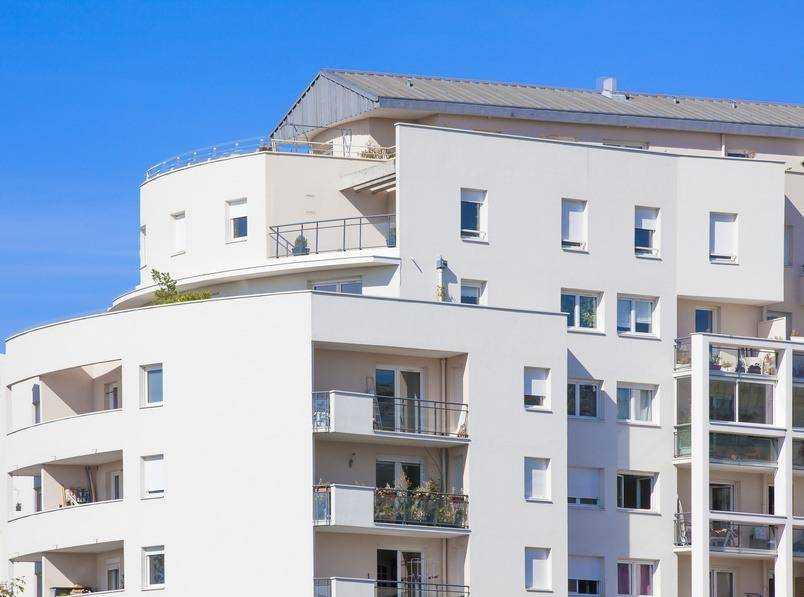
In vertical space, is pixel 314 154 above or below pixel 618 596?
above

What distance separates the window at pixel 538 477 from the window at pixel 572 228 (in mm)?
7350

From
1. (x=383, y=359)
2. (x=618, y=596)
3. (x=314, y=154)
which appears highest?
(x=314, y=154)

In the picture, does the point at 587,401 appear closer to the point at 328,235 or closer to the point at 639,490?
the point at 639,490

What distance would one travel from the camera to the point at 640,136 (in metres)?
80.4

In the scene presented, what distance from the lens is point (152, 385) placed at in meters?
68.6

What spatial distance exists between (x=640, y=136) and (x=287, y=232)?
13.5 metres

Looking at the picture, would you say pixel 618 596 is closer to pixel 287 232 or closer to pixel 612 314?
pixel 612 314

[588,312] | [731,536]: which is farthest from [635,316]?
[731,536]

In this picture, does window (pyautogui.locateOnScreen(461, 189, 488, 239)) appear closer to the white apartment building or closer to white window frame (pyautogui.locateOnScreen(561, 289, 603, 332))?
the white apartment building

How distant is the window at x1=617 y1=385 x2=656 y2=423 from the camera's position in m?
73.6

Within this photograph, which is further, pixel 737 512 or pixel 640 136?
pixel 640 136

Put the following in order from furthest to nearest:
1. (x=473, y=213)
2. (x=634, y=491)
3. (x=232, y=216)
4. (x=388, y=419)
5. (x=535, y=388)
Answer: (x=232, y=216), (x=634, y=491), (x=473, y=213), (x=535, y=388), (x=388, y=419)

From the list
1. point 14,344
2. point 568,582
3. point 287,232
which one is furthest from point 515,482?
point 14,344

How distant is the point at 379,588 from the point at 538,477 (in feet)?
19.1
